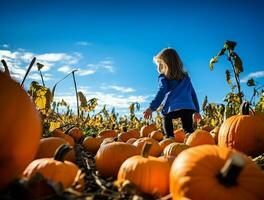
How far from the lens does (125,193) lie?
1.59m

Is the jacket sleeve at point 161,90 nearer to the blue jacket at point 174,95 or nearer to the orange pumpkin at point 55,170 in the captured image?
the blue jacket at point 174,95

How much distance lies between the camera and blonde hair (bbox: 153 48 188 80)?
7750mm

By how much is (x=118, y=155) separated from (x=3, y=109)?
1.31m

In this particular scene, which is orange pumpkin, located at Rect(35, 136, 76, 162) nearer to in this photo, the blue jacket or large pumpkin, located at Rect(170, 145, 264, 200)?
large pumpkin, located at Rect(170, 145, 264, 200)

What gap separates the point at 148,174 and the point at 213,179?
465 mm

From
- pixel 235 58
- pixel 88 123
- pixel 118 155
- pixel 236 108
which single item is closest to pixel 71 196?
pixel 118 155

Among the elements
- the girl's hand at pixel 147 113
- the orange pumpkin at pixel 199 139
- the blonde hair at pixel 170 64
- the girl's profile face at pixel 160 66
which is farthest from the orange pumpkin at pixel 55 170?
the girl's profile face at pixel 160 66

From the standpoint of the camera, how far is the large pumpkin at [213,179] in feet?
5.59

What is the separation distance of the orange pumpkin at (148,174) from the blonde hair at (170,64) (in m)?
5.67

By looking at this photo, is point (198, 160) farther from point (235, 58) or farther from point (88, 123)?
point (88, 123)

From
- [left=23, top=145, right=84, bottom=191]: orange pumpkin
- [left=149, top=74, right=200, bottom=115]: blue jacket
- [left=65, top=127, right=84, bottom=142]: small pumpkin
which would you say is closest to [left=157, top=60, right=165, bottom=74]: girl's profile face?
[left=149, top=74, right=200, bottom=115]: blue jacket

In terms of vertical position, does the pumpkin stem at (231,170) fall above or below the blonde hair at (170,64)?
below

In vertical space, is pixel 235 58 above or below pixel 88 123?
above

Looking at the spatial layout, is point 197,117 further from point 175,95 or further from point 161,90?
point 161,90
